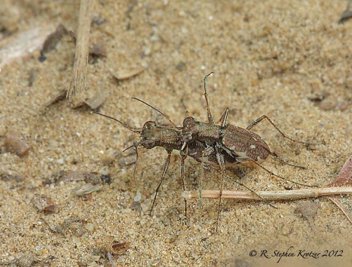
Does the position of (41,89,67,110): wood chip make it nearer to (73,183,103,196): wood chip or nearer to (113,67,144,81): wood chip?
(113,67,144,81): wood chip

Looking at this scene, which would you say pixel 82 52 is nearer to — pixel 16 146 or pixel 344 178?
pixel 16 146

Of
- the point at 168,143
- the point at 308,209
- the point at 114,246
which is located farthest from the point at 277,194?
the point at 114,246

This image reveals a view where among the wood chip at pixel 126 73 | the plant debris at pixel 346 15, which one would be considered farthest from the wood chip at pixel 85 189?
the plant debris at pixel 346 15

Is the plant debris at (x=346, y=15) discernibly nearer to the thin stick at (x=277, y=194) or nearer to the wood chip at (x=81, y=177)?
the thin stick at (x=277, y=194)

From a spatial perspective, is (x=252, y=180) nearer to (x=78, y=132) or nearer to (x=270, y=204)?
(x=270, y=204)

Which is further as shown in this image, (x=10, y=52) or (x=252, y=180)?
(x=10, y=52)

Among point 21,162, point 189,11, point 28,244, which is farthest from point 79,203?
point 189,11

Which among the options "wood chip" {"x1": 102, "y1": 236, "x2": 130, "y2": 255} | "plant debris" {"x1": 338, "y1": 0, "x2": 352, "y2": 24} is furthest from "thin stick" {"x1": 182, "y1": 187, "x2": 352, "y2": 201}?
"plant debris" {"x1": 338, "y1": 0, "x2": 352, "y2": 24}
